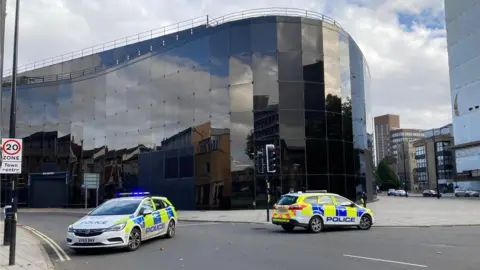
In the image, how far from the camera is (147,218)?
45.5ft

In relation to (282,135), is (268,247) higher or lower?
lower

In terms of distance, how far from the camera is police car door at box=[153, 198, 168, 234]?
14.6m

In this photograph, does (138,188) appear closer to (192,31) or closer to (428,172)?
(192,31)

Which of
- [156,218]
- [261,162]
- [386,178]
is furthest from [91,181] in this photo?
[386,178]

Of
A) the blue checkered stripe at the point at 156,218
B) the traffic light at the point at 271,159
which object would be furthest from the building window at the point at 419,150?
the blue checkered stripe at the point at 156,218

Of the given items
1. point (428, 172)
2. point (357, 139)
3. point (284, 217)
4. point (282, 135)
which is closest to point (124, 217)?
point (284, 217)

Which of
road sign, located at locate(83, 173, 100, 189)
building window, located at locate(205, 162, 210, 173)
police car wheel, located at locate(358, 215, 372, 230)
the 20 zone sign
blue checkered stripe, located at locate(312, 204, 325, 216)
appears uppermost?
building window, located at locate(205, 162, 210, 173)

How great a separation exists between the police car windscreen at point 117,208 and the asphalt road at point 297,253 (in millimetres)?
1134

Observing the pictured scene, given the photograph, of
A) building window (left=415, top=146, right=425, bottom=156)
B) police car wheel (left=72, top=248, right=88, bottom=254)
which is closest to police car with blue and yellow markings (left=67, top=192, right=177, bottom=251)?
police car wheel (left=72, top=248, right=88, bottom=254)

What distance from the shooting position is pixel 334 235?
15.9 m

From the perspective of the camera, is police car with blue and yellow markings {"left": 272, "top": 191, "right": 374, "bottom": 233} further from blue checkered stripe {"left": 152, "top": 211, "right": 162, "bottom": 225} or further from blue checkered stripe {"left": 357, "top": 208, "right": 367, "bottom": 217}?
blue checkered stripe {"left": 152, "top": 211, "right": 162, "bottom": 225}

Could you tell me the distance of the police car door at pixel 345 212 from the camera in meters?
17.5

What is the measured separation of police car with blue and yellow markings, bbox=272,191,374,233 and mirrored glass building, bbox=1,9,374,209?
46.2ft

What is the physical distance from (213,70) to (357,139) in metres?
12.7
